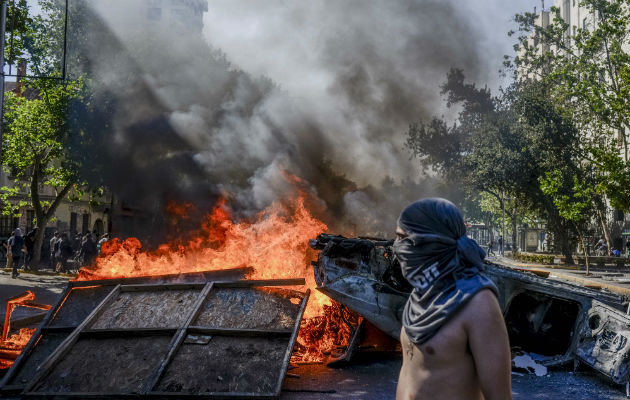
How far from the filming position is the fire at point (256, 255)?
7.97 metres

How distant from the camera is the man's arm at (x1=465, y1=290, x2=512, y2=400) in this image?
168cm

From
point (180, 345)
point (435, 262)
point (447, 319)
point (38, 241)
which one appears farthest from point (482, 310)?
point (38, 241)

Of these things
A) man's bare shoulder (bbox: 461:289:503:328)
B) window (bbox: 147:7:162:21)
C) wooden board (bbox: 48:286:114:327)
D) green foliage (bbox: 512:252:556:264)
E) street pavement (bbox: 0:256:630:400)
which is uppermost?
window (bbox: 147:7:162:21)

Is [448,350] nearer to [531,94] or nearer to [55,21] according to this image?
[55,21]

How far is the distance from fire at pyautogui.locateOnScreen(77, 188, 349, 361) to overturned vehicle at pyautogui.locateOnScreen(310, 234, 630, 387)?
0.98 meters

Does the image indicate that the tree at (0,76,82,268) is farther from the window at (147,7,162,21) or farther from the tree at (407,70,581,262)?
the tree at (407,70,581,262)

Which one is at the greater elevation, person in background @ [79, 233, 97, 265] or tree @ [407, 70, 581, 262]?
tree @ [407, 70, 581, 262]

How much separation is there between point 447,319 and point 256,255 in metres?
8.16

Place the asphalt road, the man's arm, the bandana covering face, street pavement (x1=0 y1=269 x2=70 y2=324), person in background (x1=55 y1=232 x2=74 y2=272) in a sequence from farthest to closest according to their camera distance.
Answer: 1. person in background (x1=55 y1=232 x2=74 y2=272)
2. street pavement (x1=0 y1=269 x2=70 y2=324)
3. the asphalt road
4. the bandana covering face
5. the man's arm

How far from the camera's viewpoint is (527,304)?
7.61 metres

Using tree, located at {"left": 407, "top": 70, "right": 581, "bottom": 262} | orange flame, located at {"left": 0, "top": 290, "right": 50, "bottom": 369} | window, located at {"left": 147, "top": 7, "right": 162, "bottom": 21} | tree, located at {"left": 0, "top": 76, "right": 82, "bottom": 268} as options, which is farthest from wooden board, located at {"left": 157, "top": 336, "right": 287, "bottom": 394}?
window, located at {"left": 147, "top": 7, "right": 162, "bottom": 21}

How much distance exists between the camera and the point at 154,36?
20.2 metres

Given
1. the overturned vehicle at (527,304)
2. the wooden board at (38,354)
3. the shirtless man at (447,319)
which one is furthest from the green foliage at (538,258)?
the shirtless man at (447,319)

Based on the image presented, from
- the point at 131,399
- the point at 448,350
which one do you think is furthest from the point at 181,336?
the point at 448,350
